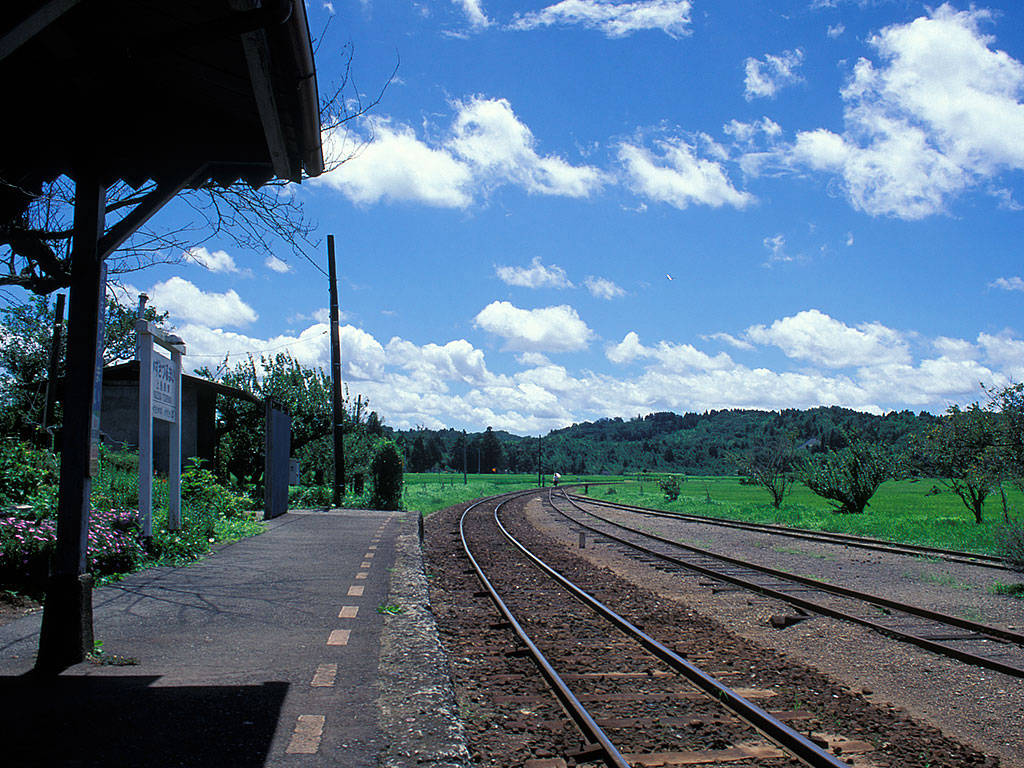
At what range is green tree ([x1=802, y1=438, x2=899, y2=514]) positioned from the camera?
96.4 ft

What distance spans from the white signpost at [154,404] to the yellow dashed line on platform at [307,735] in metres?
5.91

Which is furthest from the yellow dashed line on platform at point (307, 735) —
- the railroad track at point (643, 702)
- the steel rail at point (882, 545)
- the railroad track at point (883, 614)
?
the steel rail at point (882, 545)

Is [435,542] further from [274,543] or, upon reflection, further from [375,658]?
[375,658]

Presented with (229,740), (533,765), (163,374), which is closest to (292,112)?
(229,740)

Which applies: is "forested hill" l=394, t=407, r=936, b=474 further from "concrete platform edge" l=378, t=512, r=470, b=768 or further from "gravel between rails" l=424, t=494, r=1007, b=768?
"concrete platform edge" l=378, t=512, r=470, b=768

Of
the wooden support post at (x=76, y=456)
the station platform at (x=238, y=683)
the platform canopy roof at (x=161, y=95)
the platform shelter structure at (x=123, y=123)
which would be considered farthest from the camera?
the wooden support post at (x=76, y=456)

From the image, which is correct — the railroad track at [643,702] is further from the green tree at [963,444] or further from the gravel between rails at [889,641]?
the green tree at [963,444]

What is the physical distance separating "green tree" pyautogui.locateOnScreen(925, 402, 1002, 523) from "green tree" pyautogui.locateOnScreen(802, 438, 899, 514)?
6.05 feet

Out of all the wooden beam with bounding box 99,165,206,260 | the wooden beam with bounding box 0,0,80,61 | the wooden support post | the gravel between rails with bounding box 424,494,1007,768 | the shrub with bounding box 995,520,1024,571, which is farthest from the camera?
the shrub with bounding box 995,520,1024,571

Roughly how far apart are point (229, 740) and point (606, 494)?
2231 inches

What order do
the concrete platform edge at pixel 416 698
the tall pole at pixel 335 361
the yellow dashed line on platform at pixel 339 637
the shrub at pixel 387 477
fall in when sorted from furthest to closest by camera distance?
the shrub at pixel 387 477
the tall pole at pixel 335 361
the yellow dashed line on platform at pixel 339 637
the concrete platform edge at pixel 416 698

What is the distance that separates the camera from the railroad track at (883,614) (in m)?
7.44

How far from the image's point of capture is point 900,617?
927 centimetres

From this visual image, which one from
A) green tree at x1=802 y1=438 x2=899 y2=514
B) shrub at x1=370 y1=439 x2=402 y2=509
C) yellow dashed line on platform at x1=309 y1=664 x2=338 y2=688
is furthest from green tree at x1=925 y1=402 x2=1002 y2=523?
yellow dashed line on platform at x1=309 y1=664 x2=338 y2=688
